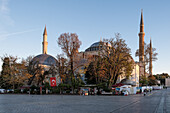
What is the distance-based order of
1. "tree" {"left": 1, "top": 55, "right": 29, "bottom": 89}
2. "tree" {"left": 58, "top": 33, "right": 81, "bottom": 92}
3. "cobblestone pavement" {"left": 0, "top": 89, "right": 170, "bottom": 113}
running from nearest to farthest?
"cobblestone pavement" {"left": 0, "top": 89, "right": 170, "bottom": 113} < "tree" {"left": 58, "top": 33, "right": 81, "bottom": 92} < "tree" {"left": 1, "top": 55, "right": 29, "bottom": 89}

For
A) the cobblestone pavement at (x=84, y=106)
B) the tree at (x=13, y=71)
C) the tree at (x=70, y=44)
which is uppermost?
the tree at (x=70, y=44)

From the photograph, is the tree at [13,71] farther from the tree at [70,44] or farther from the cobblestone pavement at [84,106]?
the cobblestone pavement at [84,106]

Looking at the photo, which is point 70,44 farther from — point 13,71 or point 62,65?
point 13,71

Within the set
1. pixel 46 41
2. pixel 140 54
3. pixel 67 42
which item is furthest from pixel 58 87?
pixel 46 41

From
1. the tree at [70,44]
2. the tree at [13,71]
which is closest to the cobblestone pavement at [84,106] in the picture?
the tree at [70,44]

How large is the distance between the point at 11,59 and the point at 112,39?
25146 millimetres

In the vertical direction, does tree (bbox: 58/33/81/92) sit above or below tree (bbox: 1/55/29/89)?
above

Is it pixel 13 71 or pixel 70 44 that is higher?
pixel 70 44

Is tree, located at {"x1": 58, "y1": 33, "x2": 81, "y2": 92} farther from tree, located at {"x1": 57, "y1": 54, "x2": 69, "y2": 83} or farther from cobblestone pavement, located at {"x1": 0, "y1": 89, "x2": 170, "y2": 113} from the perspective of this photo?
cobblestone pavement, located at {"x1": 0, "y1": 89, "x2": 170, "y2": 113}

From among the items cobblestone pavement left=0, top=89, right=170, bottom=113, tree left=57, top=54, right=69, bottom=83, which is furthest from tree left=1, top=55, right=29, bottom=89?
cobblestone pavement left=0, top=89, right=170, bottom=113

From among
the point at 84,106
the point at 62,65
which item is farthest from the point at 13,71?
the point at 84,106

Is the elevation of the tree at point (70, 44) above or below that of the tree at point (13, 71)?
above

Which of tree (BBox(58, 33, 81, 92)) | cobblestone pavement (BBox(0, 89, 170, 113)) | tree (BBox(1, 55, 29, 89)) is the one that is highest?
tree (BBox(58, 33, 81, 92))

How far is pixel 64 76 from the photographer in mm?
36625
